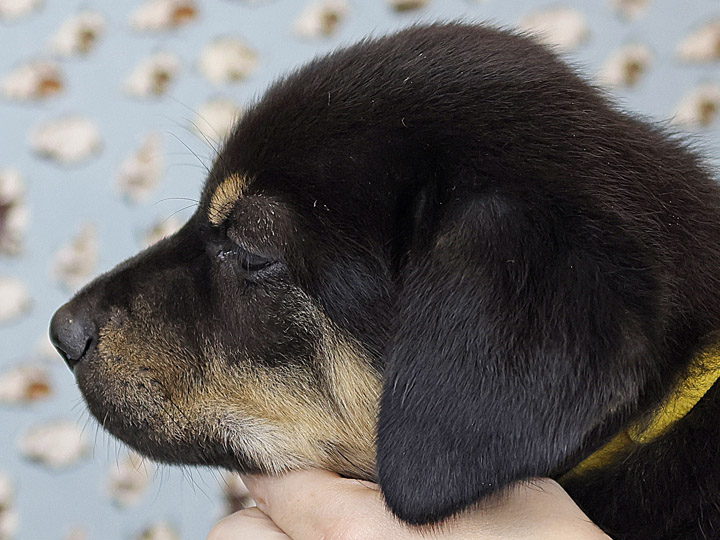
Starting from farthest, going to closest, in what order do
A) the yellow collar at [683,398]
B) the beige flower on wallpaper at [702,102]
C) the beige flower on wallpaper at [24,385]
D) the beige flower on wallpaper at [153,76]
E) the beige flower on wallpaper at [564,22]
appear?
the beige flower on wallpaper at [702,102]
the beige flower on wallpaper at [564,22]
the beige flower on wallpaper at [153,76]
the beige flower on wallpaper at [24,385]
the yellow collar at [683,398]

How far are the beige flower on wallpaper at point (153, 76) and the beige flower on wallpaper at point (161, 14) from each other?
4.7 inches

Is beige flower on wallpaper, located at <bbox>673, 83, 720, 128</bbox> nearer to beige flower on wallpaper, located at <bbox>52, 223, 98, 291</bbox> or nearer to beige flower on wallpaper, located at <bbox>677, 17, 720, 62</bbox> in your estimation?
beige flower on wallpaper, located at <bbox>677, 17, 720, 62</bbox>

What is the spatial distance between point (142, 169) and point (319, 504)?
229 cm

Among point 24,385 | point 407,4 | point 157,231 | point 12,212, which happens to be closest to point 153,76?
point 157,231

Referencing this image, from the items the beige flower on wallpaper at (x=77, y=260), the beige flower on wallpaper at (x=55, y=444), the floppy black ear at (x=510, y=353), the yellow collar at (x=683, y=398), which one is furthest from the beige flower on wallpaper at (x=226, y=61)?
the yellow collar at (x=683, y=398)

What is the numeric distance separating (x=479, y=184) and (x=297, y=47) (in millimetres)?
2423

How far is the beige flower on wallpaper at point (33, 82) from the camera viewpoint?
131 inches

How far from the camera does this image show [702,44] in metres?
3.87

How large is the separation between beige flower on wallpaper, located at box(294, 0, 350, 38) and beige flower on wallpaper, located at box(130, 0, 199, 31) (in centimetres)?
43

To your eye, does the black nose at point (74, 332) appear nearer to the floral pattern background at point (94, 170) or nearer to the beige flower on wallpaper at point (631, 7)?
the floral pattern background at point (94, 170)

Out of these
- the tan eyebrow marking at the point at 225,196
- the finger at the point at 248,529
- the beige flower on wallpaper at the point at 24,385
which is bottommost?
the beige flower on wallpaper at the point at 24,385

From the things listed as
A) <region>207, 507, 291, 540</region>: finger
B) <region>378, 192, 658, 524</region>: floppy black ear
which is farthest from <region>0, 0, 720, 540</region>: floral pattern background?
<region>378, 192, 658, 524</region>: floppy black ear

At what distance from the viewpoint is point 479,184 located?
49.7 inches

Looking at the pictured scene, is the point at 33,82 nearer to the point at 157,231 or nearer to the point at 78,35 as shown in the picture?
the point at 78,35
